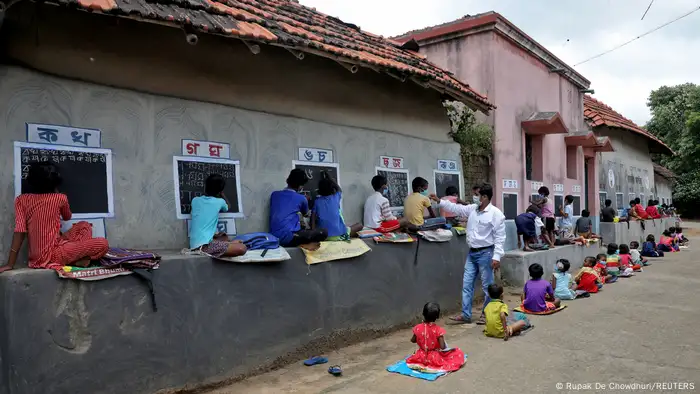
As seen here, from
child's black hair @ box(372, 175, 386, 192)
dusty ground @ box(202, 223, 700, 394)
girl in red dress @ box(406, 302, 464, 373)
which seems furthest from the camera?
child's black hair @ box(372, 175, 386, 192)

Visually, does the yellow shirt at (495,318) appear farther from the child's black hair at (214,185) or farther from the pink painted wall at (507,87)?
the pink painted wall at (507,87)

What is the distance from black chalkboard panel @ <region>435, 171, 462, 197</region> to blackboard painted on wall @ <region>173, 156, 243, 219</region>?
4.47 metres

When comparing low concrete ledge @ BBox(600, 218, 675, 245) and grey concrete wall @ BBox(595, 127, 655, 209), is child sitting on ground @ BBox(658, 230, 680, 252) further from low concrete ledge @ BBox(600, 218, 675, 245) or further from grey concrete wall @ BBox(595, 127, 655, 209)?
grey concrete wall @ BBox(595, 127, 655, 209)

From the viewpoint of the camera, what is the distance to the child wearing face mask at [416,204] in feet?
25.9

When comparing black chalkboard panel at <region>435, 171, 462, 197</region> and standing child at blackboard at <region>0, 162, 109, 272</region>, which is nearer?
standing child at blackboard at <region>0, 162, 109, 272</region>

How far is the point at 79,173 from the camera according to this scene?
4.72 m

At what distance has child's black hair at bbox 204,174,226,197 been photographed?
538 centimetres

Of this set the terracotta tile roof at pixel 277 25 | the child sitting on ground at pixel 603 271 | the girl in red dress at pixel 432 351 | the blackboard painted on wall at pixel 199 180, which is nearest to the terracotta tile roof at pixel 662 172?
the child sitting on ground at pixel 603 271

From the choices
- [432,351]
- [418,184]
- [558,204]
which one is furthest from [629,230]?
[432,351]

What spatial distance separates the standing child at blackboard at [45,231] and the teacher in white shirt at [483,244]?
15.7 ft

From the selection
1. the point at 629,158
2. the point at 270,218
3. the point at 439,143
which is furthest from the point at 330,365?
the point at 629,158

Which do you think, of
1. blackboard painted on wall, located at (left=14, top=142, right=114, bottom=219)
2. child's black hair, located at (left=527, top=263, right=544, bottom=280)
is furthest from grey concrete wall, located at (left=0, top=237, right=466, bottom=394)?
child's black hair, located at (left=527, top=263, right=544, bottom=280)

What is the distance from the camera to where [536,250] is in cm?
1091

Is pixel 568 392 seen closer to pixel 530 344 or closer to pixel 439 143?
pixel 530 344
